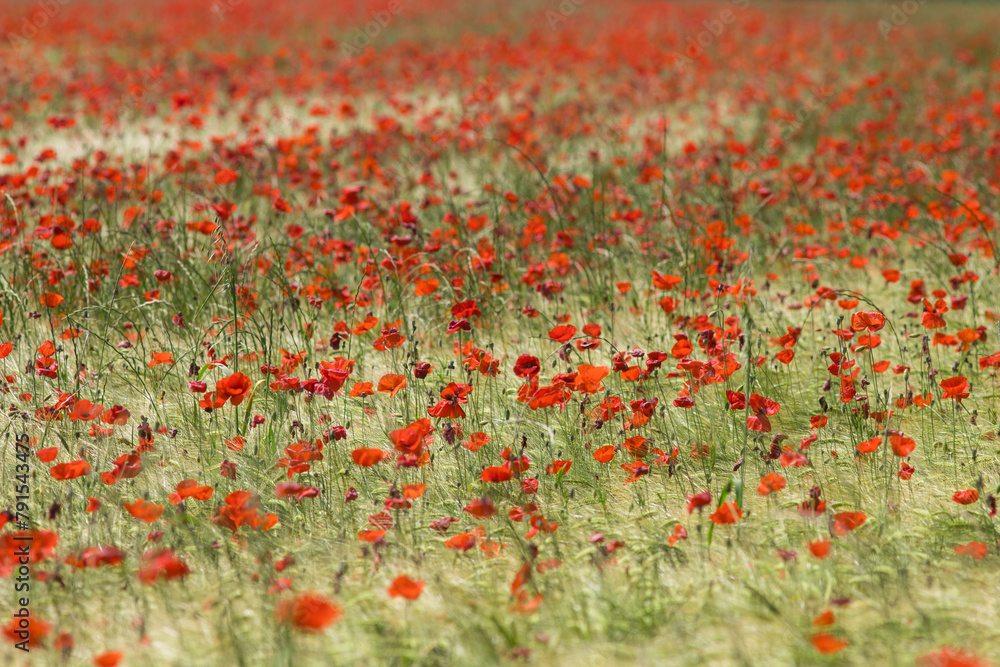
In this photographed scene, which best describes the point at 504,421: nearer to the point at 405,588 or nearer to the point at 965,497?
the point at 405,588

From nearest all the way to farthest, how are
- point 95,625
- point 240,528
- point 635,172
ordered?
1. point 95,625
2. point 240,528
3. point 635,172

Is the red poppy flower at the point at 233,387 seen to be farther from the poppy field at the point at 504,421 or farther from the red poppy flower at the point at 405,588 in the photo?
the red poppy flower at the point at 405,588

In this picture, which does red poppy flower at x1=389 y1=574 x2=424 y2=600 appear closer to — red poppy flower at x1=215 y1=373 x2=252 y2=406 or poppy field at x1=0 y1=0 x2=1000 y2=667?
poppy field at x1=0 y1=0 x2=1000 y2=667

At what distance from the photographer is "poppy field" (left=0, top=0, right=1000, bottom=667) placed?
1919 mm

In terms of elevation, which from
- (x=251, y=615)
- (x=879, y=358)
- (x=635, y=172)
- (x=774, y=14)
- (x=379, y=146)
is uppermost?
(x=774, y=14)

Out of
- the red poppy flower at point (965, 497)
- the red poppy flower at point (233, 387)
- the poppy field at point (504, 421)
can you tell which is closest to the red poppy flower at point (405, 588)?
the poppy field at point (504, 421)

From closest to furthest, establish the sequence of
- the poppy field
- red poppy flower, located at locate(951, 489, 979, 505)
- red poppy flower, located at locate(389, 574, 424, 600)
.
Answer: red poppy flower, located at locate(389, 574, 424, 600)
the poppy field
red poppy flower, located at locate(951, 489, 979, 505)

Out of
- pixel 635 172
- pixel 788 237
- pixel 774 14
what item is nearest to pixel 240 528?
pixel 788 237

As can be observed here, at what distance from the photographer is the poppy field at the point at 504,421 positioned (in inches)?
75.5

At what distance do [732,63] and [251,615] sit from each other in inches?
366

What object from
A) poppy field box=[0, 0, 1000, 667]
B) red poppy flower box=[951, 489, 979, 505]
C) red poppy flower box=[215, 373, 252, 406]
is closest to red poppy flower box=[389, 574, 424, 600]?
poppy field box=[0, 0, 1000, 667]

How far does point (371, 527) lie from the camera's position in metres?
2.26

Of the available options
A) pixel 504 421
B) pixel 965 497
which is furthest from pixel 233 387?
pixel 965 497

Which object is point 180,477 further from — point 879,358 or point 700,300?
point 879,358
